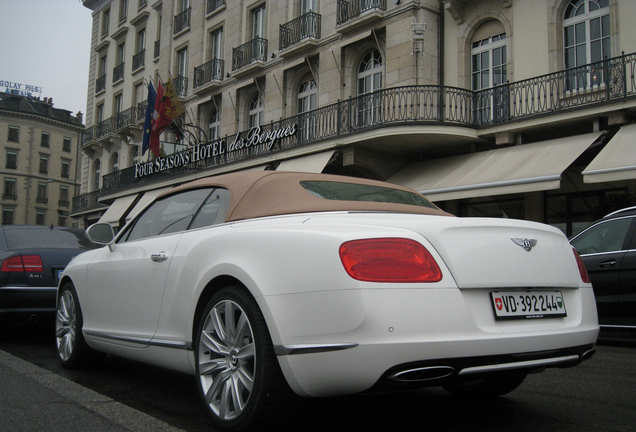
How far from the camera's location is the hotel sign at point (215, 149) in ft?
70.2

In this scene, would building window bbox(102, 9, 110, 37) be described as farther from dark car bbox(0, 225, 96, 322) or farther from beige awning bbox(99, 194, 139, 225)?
dark car bbox(0, 225, 96, 322)

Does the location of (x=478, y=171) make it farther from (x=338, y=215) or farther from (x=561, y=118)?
(x=338, y=215)

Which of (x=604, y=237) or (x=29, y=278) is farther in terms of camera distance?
(x=604, y=237)

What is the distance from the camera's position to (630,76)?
1366 centimetres

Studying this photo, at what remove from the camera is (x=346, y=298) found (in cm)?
266

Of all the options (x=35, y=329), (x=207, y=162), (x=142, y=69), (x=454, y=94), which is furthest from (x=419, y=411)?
(x=142, y=69)

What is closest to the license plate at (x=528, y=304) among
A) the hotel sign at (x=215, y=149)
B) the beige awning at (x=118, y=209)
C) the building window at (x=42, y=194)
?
the hotel sign at (x=215, y=149)

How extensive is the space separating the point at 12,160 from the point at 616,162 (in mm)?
70231

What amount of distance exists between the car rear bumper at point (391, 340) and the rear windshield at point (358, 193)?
42.6 inches

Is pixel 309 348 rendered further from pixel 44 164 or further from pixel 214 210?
pixel 44 164

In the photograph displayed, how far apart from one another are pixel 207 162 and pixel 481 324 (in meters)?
23.4

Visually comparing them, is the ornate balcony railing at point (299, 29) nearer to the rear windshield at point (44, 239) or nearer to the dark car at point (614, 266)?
the rear windshield at point (44, 239)

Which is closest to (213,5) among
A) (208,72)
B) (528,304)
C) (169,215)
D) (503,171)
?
(208,72)

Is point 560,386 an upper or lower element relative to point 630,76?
lower
